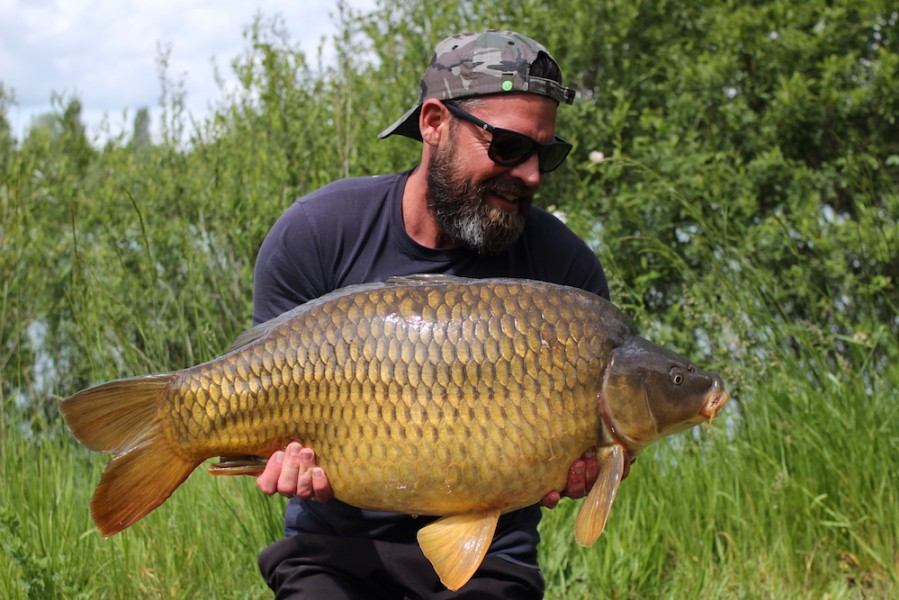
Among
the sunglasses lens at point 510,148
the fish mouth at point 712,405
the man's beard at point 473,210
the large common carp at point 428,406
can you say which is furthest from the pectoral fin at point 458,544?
the sunglasses lens at point 510,148

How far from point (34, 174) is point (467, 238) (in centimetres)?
407

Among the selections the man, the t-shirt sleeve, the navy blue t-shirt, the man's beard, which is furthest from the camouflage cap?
the t-shirt sleeve

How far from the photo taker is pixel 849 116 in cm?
459

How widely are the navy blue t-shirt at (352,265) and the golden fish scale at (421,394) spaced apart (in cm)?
28

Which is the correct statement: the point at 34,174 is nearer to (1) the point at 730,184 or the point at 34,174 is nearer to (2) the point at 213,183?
(2) the point at 213,183

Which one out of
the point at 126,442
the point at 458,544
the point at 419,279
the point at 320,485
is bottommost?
the point at 458,544

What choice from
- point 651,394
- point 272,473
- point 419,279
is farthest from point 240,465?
point 651,394

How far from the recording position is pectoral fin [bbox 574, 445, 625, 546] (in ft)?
5.70

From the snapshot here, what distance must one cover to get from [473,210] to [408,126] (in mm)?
387

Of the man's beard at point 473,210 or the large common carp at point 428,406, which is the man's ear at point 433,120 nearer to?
the man's beard at point 473,210

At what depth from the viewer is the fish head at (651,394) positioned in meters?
1.75

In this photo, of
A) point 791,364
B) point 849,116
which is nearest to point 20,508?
point 791,364

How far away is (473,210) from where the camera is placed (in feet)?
6.67

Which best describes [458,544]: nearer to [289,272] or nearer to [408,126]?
[289,272]
